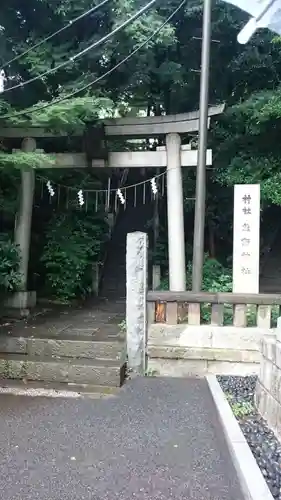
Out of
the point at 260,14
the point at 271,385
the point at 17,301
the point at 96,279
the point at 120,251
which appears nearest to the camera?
the point at 260,14

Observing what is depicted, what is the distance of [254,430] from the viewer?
400 cm

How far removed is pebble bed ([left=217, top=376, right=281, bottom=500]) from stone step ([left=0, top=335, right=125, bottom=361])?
1.57 meters

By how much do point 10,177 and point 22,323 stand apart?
2.65 meters

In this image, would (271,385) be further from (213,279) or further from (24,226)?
(24,226)

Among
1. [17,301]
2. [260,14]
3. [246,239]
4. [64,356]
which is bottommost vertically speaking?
[64,356]

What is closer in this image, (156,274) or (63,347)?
(63,347)

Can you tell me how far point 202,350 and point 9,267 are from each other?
4.44 meters

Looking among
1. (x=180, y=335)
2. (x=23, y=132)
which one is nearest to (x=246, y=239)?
(x=180, y=335)

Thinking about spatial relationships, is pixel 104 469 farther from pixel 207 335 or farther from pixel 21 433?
pixel 207 335

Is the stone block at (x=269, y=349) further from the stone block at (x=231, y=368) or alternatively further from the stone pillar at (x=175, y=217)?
the stone pillar at (x=175, y=217)

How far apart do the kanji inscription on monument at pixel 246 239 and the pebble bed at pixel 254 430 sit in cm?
131

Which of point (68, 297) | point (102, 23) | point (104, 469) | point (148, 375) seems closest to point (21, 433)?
point (104, 469)

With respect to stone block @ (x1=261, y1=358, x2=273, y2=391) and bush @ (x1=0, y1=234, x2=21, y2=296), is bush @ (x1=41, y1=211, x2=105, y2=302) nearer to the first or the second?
bush @ (x1=0, y1=234, x2=21, y2=296)

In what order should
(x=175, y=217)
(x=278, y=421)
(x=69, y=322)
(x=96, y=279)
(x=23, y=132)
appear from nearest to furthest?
(x=278, y=421), (x=69, y=322), (x=175, y=217), (x=23, y=132), (x=96, y=279)
